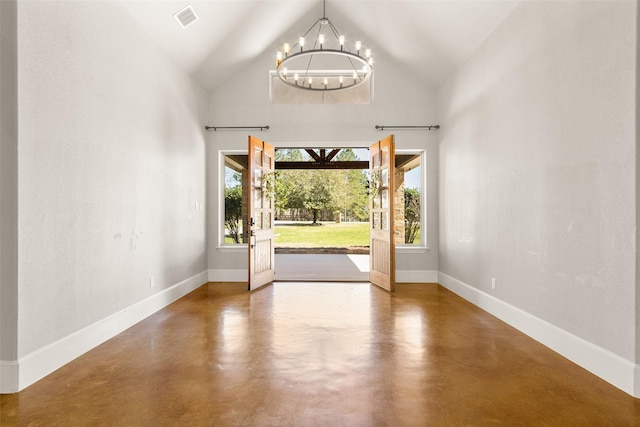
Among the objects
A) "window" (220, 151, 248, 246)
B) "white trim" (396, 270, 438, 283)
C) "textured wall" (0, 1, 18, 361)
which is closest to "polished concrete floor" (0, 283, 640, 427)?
"textured wall" (0, 1, 18, 361)

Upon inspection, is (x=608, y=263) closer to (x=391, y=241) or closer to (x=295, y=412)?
(x=295, y=412)

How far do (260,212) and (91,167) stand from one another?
2921 mm

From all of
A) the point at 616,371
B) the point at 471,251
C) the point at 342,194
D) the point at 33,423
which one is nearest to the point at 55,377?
the point at 33,423

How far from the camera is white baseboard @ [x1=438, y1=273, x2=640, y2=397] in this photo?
2.44 metres

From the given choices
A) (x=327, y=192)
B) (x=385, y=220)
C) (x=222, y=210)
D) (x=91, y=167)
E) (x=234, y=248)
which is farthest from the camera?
(x=327, y=192)

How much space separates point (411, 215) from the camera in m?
7.15

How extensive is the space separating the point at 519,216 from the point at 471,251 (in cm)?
124

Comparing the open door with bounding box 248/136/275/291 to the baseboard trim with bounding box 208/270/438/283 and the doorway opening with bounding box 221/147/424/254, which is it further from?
the doorway opening with bounding box 221/147/424/254

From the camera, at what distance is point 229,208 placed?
6.92 m

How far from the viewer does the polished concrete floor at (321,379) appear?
6.98 feet

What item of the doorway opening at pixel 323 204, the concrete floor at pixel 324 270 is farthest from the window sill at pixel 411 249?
the doorway opening at pixel 323 204

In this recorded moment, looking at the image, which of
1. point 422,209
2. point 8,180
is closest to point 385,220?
point 422,209

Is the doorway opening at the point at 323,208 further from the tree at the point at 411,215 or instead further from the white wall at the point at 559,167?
the white wall at the point at 559,167

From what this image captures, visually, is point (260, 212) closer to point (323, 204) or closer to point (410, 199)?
point (410, 199)
